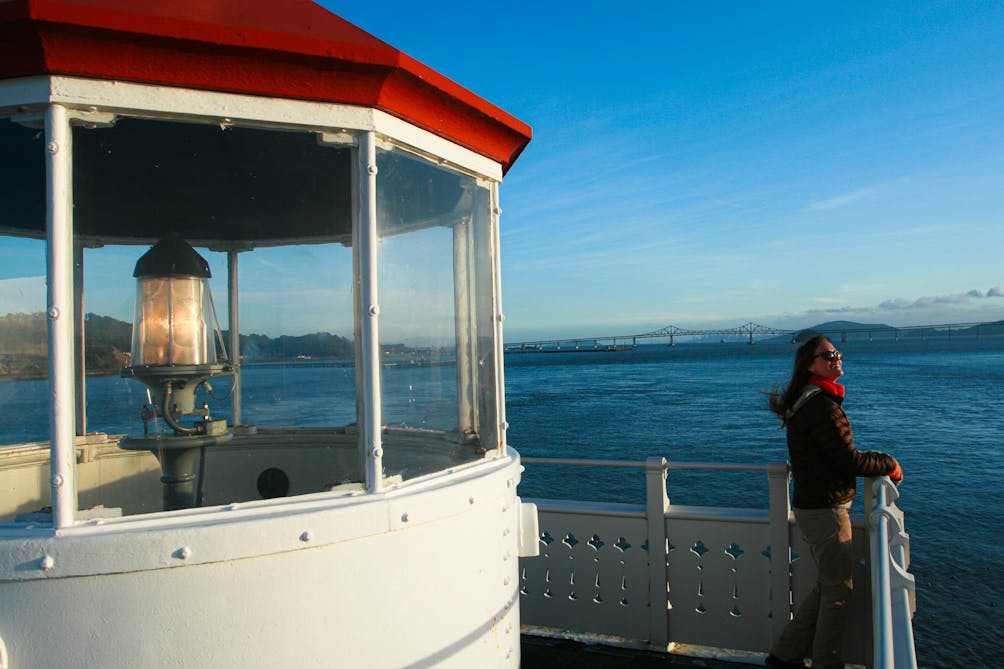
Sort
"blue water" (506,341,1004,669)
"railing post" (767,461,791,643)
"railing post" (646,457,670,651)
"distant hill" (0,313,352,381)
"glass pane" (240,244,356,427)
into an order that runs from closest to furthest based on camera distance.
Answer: "distant hill" (0,313,352,381), "glass pane" (240,244,356,427), "railing post" (767,461,791,643), "railing post" (646,457,670,651), "blue water" (506,341,1004,669)

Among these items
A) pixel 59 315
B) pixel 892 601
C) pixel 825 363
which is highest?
pixel 59 315

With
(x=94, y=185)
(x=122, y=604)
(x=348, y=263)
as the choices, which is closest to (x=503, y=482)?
(x=348, y=263)

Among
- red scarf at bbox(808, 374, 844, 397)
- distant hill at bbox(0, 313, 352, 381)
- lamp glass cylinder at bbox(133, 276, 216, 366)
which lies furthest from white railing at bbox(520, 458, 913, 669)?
lamp glass cylinder at bbox(133, 276, 216, 366)

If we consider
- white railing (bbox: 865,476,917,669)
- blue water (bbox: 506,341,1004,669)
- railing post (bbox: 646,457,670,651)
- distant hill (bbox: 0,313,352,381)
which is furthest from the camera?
blue water (bbox: 506,341,1004,669)

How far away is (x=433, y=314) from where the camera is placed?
304cm

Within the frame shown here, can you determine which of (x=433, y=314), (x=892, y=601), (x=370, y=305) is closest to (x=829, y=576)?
(x=892, y=601)

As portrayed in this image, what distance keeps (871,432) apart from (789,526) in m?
30.2

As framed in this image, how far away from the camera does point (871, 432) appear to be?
29.9m

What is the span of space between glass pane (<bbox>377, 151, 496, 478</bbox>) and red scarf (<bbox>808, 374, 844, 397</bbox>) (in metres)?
1.74

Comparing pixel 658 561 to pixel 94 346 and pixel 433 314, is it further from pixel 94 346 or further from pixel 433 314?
pixel 94 346

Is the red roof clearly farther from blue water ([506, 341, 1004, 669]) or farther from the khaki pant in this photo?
blue water ([506, 341, 1004, 669])

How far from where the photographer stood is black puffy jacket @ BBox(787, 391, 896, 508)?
3287 mm

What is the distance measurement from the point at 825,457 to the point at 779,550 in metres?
0.81

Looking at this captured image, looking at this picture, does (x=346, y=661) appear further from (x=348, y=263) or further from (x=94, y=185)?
(x=94, y=185)
